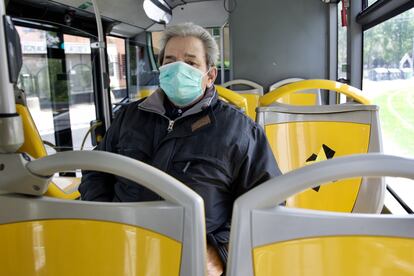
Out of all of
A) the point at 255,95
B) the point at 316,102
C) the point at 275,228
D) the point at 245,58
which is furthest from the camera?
the point at 245,58

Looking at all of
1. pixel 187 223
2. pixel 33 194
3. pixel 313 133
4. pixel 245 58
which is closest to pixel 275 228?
pixel 187 223

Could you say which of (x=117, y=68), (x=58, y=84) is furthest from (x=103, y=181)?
(x=117, y=68)

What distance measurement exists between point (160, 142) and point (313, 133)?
0.79 m

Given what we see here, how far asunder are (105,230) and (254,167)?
714 millimetres

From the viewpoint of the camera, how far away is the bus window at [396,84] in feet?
6.41

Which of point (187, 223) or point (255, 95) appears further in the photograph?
point (255, 95)

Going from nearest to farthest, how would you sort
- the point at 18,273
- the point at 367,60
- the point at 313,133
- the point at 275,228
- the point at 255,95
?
the point at 275,228 < the point at 18,273 < the point at 313,133 < the point at 367,60 < the point at 255,95

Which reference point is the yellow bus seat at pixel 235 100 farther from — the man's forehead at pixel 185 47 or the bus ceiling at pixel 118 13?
the bus ceiling at pixel 118 13

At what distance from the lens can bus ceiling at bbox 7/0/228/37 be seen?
125 inches

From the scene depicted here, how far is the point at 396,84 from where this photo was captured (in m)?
2.16

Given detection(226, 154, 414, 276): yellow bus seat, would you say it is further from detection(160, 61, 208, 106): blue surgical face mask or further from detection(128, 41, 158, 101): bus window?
detection(128, 41, 158, 101): bus window

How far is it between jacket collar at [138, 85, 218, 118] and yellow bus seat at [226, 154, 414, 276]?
762 mm

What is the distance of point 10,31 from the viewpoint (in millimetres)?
922

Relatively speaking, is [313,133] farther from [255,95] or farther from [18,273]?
[255,95]
